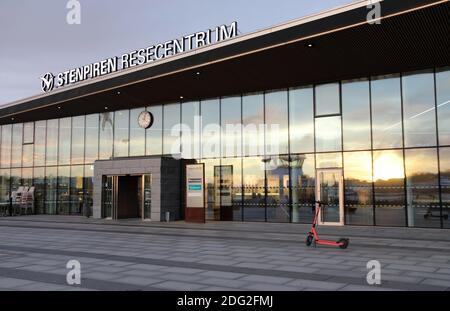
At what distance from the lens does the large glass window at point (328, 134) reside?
2173cm

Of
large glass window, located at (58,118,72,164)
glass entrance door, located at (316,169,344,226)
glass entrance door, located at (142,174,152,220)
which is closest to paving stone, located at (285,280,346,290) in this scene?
glass entrance door, located at (316,169,344,226)

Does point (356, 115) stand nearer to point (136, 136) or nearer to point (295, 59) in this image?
point (295, 59)

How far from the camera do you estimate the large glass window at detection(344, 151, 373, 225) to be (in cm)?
2070

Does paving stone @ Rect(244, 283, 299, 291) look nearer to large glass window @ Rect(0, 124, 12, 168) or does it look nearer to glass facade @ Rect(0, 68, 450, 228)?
glass facade @ Rect(0, 68, 450, 228)

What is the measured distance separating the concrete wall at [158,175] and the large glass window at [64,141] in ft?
20.5

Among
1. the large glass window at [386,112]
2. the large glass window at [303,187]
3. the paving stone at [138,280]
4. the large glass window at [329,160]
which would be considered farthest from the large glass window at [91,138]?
the paving stone at [138,280]

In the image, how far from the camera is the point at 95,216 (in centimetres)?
2781

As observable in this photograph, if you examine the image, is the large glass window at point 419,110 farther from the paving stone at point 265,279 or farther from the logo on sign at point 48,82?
the logo on sign at point 48,82

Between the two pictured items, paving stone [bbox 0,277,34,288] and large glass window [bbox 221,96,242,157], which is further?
large glass window [bbox 221,96,242,157]

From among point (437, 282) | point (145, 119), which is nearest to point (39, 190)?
point (145, 119)

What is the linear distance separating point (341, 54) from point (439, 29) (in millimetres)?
3687

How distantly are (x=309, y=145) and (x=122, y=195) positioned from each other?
11766 mm

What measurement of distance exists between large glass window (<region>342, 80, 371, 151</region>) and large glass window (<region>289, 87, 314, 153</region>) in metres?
1.69

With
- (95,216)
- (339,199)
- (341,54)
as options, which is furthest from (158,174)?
(341,54)
